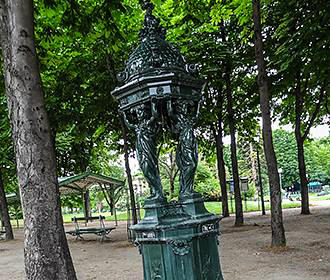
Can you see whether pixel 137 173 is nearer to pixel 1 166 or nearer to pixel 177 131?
pixel 1 166

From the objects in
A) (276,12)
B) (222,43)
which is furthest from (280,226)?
(222,43)

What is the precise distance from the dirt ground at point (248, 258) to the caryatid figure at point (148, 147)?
4.14 metres

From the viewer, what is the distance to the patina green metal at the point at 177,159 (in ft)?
13.3

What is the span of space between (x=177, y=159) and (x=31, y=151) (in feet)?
7.05

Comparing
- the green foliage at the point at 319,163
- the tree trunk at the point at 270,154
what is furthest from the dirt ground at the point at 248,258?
the green foliage at the point at 319,163

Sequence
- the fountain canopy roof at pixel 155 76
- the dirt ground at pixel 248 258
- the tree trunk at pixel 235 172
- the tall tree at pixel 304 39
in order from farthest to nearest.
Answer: the tree trunk at pixel 235 172, the tall tree at pixel 304 39, the dirt ground at pixel 248 258, the fountain canopy roof at pixel 155 76

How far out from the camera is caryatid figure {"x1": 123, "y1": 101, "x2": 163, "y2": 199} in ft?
14.3

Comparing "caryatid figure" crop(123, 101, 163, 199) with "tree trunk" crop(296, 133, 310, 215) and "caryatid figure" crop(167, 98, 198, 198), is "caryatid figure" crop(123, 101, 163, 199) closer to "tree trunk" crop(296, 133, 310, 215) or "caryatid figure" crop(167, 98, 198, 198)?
"caryatid figure" crop(167, 98, 198, 198)

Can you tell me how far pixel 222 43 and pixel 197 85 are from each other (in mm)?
12209

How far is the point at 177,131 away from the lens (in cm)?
458

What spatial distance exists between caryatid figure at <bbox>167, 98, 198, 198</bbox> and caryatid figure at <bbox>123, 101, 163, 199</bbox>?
9.8 inches

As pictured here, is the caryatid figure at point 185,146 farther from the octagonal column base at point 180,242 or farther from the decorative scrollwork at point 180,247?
the decorative scrollwork at point 180,247

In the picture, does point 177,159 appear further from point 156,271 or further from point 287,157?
point 287,157

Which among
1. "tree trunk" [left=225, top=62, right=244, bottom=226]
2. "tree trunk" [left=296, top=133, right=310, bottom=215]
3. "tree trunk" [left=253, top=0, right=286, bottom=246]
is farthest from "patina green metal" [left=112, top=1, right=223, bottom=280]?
"tree trunk" [left=296, top=133, right=310, bottom=215]
